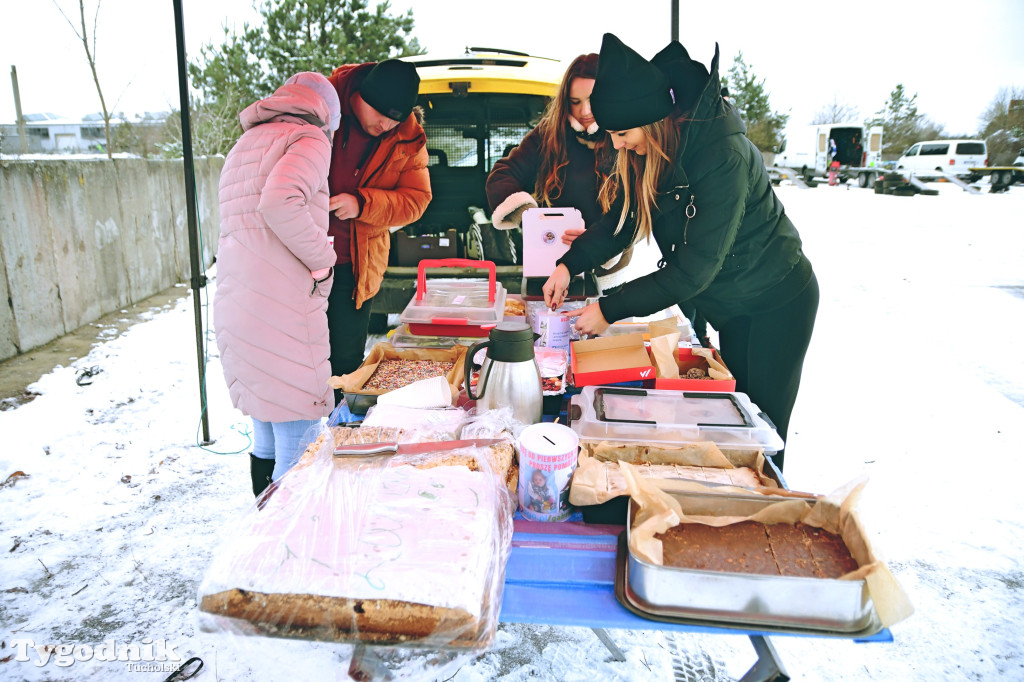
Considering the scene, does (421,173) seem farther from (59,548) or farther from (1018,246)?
(1018,246)

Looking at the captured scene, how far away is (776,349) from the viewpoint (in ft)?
7.25

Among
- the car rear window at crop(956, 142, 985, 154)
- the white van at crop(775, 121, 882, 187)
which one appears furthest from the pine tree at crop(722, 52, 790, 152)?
the car rear window at crop(956, 142, 985, 154)

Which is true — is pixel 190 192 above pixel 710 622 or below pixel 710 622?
above

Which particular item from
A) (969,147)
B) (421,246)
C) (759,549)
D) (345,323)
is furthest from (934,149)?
(759,549)

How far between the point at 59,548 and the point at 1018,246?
13.2m

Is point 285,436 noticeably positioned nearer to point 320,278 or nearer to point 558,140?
point 320,278

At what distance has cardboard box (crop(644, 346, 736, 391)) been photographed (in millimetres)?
1798

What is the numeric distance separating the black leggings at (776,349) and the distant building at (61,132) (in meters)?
5.86

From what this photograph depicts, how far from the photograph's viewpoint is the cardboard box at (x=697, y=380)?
1.80 m

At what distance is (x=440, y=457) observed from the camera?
1380 millimetres

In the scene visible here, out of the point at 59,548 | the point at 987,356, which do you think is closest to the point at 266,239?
the point at 59,548

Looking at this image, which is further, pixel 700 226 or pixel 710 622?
pixel 700 226

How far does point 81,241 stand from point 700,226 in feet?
19.5

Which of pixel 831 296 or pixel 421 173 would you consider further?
pixel 831 296
